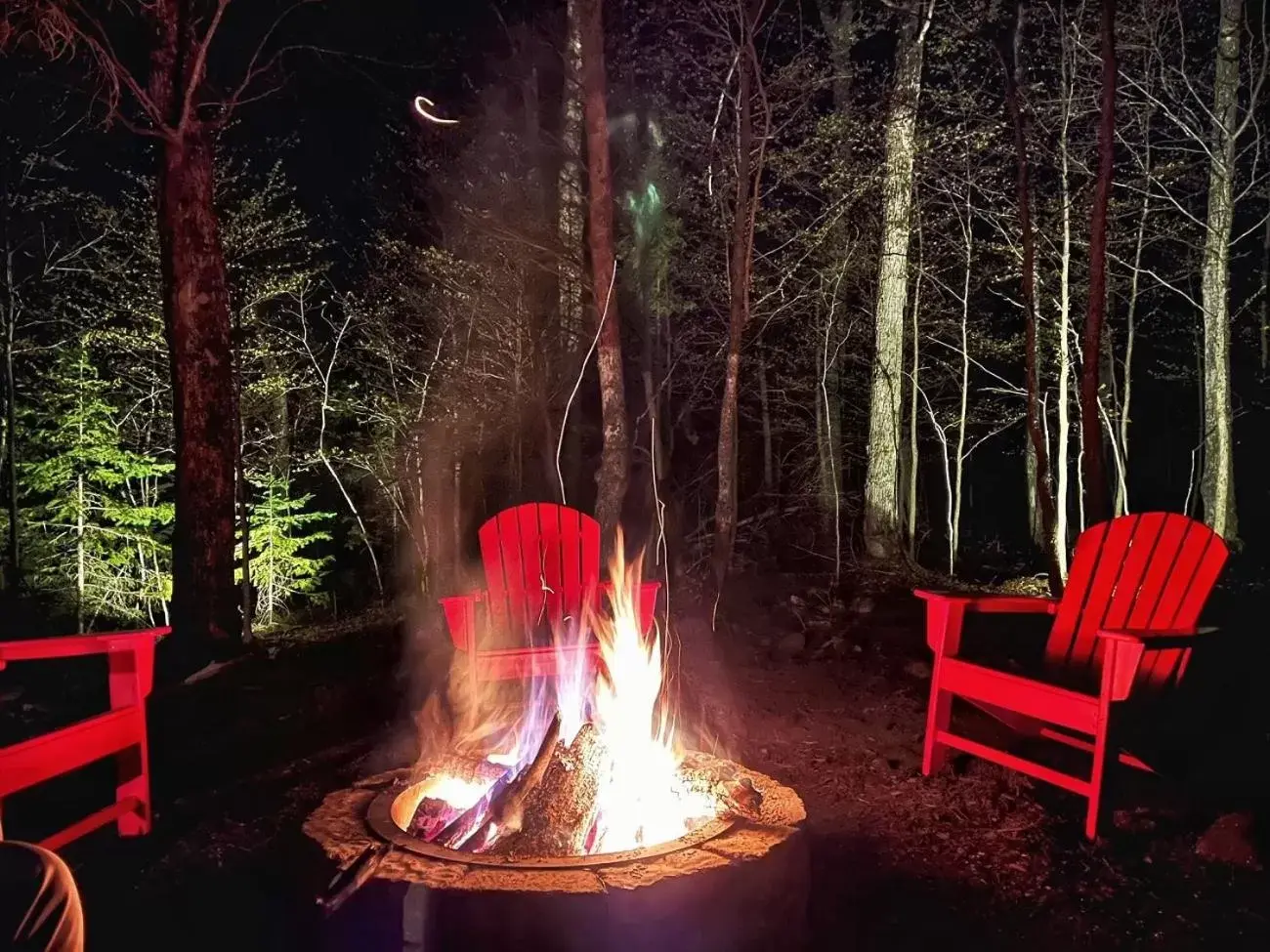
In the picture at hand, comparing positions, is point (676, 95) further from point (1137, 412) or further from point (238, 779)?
point (1137, 412)

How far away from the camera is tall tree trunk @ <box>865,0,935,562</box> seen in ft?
25.4

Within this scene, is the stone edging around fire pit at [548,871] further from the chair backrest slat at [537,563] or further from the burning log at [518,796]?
the chair backrest slat at [537,563]

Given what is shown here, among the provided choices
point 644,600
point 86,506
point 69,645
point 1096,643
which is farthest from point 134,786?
point 86,506

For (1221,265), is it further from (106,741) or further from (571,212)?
(106,741)

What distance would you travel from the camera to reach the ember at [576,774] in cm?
232

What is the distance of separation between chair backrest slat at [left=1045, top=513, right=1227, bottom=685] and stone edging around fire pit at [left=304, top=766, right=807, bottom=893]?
142 centimetres

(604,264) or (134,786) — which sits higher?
(604,264)

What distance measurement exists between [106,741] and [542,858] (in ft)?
4.33

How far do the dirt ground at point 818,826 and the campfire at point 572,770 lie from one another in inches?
13.4

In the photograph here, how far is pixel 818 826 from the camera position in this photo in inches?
114

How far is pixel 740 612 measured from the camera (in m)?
6.02

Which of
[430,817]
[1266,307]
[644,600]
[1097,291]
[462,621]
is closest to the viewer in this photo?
[430,817]

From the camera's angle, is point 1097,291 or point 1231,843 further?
point 1097,291

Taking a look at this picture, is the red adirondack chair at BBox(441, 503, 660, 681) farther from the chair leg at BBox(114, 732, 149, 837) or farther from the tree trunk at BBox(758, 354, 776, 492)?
the tree trunk at BBox(758, 354, 776, 492)
